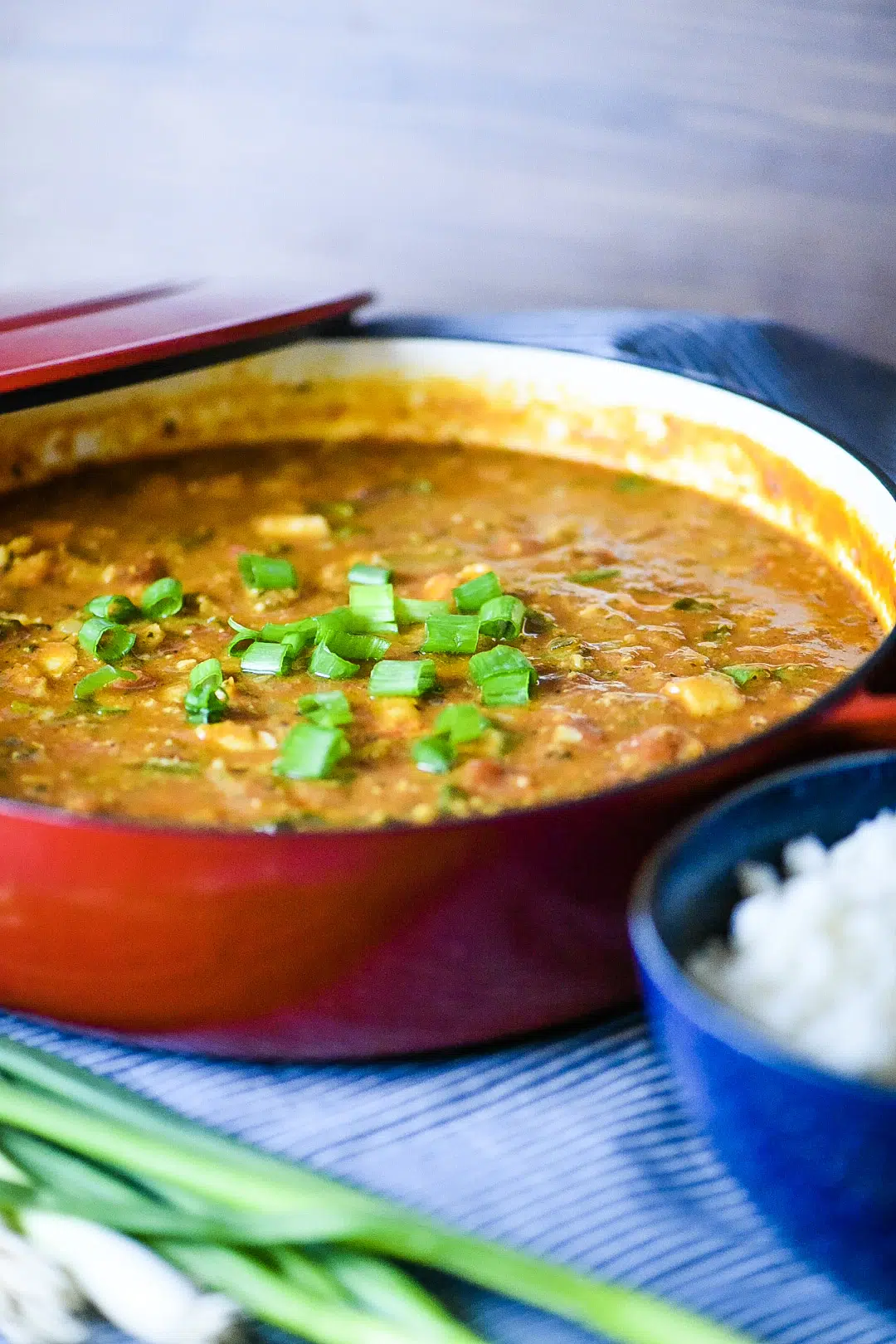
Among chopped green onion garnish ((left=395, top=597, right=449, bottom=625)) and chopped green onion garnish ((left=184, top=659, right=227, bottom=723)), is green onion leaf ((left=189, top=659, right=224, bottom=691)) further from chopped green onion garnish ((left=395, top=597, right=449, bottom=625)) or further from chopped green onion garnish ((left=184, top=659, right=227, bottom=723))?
chopped green onion garnish ((left=395, top=597, right=449, bottom=625))

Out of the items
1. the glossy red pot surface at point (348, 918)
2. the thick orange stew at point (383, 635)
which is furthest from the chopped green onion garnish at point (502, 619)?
the glossy red pot surface at point (348, 918)

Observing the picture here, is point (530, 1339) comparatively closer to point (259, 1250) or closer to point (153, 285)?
point (259, 1250)

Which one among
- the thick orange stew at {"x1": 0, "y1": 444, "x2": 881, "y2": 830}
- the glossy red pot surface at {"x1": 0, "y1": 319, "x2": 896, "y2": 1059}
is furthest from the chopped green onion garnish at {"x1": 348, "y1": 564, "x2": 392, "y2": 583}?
Result: the glossy red pot surface at {"x1": 0, "y1": 319, "x2": 896, "y2": 1059}

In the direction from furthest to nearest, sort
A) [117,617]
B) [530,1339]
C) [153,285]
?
[153,285] < [117,617] < [530,1339]

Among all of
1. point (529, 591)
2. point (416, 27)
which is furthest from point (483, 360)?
point (416, 27)

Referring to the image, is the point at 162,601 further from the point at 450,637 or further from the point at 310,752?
the point at 310,752
